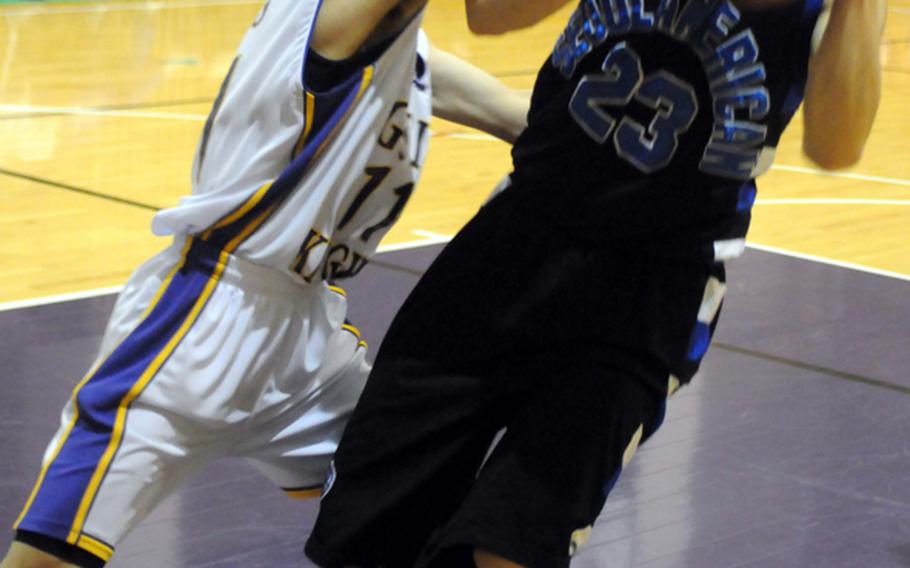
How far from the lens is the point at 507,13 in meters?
2.18

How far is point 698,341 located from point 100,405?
841 millimetres

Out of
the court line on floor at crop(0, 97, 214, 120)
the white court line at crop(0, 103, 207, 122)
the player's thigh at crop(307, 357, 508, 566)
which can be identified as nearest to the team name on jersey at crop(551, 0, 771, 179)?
the player's thigh at crop(307, 357, 508, 566)

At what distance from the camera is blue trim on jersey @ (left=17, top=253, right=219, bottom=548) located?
2.19 meters

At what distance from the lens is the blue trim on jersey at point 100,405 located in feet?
7.17

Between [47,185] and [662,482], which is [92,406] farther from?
[47,185]

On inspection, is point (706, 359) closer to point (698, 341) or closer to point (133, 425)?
point (698, 341)

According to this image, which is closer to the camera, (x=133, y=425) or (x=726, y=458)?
(x=133, y=425)

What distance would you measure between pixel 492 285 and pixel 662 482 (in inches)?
62.3

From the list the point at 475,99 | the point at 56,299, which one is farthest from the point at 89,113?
the point at 475,99

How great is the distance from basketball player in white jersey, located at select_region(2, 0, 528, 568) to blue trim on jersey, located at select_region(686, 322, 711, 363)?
0.49m

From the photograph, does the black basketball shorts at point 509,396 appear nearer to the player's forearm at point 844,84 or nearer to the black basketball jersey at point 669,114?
the black basketball jersey at point 669,114

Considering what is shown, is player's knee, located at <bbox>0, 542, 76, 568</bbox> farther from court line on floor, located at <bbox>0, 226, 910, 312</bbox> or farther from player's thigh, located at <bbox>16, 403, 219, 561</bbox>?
court line on floor, located at <bbox>0, 226, 910, 312</bbox>

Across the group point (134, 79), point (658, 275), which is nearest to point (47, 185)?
point (134, 79)

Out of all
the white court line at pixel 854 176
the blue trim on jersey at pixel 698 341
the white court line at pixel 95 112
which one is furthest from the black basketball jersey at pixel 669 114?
the white court line at pixel 95 112
